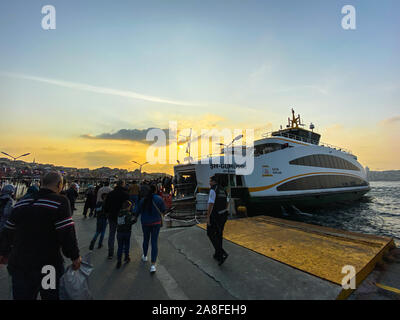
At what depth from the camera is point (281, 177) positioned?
13.2 m

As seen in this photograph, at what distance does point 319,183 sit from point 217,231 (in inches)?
611

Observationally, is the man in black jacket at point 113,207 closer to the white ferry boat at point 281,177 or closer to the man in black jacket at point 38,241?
the man in black jacket at point 38,241

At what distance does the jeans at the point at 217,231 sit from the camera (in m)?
3.99

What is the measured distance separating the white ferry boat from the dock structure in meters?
4.67

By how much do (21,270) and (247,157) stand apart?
12289 millimetres

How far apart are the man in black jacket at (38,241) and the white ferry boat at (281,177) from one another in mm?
8743

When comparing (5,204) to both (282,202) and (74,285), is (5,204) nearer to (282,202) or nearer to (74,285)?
(74,285)

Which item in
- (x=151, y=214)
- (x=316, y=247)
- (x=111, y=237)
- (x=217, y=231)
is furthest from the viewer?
(x=316, y=247)

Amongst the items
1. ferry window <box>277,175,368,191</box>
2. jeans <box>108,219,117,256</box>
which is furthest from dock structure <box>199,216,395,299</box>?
ferry window <box>277,175,368,191</box>

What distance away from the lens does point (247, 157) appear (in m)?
12.9

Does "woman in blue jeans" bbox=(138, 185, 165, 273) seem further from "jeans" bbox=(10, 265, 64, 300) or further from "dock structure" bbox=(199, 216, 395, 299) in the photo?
"dock structure" bbox=(199, 216, 395, 299)

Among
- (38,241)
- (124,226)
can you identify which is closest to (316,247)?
(124,226)

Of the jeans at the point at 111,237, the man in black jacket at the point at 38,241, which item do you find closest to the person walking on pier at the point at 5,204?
the jeans at the point at 111,237
